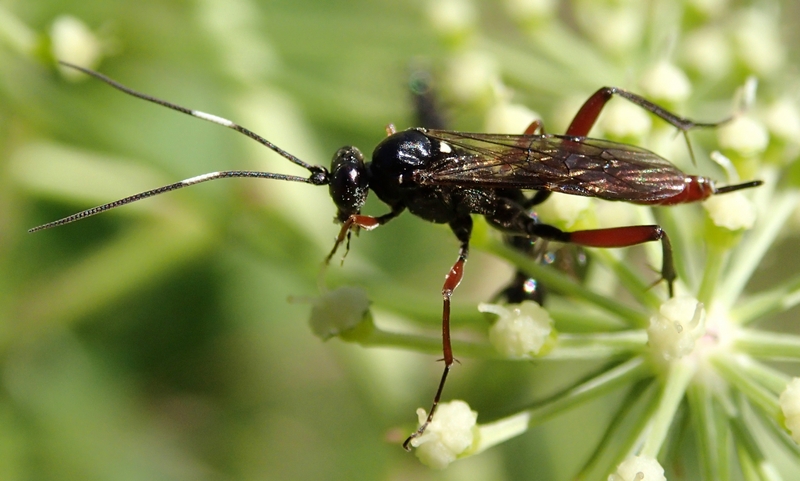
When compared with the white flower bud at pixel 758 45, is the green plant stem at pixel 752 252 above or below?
below

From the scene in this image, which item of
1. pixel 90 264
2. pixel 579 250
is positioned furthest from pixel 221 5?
pixel 579 250

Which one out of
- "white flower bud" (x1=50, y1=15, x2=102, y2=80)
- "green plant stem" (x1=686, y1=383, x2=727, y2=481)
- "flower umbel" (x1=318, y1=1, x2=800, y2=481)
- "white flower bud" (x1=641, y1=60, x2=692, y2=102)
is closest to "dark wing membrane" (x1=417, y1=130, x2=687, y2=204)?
"flower umbel" (x1=318, y1=1, x2=800, y2=481)

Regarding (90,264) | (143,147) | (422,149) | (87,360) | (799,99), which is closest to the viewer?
(422,149)

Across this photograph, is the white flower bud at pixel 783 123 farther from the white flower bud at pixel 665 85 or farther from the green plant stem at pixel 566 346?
the green plant stem at pixel 566 346

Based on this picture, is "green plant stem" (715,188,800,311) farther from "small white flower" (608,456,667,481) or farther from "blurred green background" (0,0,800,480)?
"blurred green background" (0,0,800,480)

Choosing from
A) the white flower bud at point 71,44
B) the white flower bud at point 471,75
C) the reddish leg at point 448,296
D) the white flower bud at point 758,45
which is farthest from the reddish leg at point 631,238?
the white flower bud at point 71,44

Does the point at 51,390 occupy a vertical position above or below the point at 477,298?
below

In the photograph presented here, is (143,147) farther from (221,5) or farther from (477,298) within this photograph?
(477,298)
